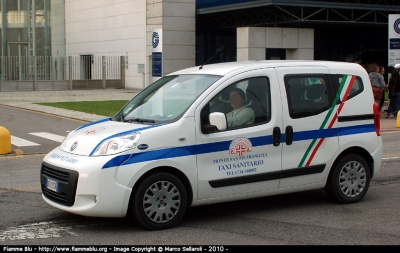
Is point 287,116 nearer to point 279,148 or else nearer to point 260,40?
point 279,148

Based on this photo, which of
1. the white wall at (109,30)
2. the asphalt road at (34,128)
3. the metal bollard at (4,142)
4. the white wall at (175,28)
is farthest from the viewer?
the white wall at (109,30)

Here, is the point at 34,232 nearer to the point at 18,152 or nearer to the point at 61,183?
the point at 61,183

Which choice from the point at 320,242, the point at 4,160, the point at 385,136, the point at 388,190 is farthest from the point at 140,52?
the point at 320,242

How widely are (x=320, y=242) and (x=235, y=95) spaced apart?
1.97m

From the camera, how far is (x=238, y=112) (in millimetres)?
7230

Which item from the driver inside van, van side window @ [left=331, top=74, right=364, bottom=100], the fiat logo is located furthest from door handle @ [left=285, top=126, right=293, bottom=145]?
the fiat logo

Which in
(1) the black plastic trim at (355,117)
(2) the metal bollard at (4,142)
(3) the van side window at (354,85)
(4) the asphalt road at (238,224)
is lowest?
(4) the asphalt road at (238,224)

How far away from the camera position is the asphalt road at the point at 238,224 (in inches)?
250

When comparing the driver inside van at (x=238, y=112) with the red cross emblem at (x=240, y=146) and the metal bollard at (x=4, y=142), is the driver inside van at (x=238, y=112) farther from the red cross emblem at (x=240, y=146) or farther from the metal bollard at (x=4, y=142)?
the metal bollard at (x=4, y=142)

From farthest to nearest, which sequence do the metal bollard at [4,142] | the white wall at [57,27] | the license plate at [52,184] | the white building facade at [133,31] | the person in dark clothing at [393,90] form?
the white wall at [57,27], the white building facade at [133,31], the person in dark clothing at [393,90], the metal bollard at [4,142], the license plate at [52,184]

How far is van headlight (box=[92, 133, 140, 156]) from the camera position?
258 inches

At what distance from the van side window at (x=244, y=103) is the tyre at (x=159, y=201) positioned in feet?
2.59

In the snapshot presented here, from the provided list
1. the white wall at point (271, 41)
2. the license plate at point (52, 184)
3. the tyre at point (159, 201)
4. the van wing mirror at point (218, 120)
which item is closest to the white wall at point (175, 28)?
the white wall at point (271, 41)

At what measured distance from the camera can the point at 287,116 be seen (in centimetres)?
748
